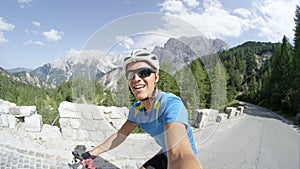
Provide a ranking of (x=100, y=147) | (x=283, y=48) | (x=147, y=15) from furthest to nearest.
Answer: (x=283, y=48), (x=100, y=147), (x=147, y=15)

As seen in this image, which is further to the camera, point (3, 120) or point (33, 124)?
point (3, 120)

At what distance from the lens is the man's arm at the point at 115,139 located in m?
1.49

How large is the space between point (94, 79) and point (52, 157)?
10.7 ft

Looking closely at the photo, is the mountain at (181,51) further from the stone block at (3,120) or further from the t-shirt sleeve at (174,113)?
the stone block at (3,120)

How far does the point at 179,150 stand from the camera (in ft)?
2.82

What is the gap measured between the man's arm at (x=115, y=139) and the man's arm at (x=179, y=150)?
0.64 metres

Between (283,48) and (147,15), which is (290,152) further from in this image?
(283,48)

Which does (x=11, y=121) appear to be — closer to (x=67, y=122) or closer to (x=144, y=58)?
(x=67, y=122)

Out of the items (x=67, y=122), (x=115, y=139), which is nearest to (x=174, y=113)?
(x=115, y=139)

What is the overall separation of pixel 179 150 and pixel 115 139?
0.74 meters

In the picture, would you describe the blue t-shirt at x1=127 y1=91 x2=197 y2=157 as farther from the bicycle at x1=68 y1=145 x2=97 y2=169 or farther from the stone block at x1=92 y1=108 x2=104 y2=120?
the bicycle at x1=68 y1=145 x2=97 y2=169

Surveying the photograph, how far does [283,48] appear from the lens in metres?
25.1

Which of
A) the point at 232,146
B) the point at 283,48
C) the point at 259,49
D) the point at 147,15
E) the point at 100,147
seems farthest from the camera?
the point at 259,49

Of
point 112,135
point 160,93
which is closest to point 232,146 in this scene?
point 112,135
